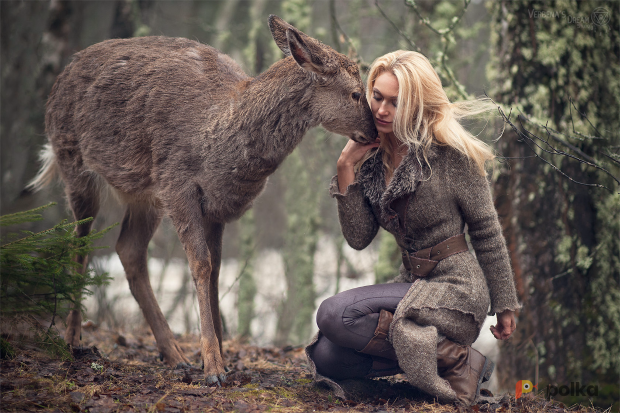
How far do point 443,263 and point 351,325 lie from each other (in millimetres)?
725

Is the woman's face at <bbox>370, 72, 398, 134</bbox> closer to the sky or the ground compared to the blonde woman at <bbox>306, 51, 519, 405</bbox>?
closer to the sky

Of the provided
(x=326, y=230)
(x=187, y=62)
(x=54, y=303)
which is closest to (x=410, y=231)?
(x=187, y=62)

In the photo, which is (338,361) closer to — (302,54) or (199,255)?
(199,255)

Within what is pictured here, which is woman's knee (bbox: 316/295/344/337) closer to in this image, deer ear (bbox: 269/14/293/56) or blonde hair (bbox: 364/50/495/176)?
blonde hair (bbox: 364/50/495/176)

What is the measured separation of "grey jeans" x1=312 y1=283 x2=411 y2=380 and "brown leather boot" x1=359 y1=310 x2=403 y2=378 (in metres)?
0.04

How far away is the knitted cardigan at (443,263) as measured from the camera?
129 inches

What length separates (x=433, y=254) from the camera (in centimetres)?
347

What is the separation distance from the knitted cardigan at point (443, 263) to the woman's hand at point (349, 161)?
270 mm

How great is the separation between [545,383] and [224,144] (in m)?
3.52

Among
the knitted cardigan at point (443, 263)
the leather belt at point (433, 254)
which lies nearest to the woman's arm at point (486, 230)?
the knitted cardigan at point (443, 263)

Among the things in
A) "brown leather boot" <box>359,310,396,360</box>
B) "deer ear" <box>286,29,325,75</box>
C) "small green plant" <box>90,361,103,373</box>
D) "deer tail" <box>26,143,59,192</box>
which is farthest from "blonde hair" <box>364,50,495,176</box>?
"deer tail" <box>26,143,59,192</box>

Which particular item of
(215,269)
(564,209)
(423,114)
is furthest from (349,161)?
(564,209)

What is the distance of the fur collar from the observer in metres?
3.41

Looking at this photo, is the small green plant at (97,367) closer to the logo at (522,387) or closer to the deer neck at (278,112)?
the deer neck at (278,112)
